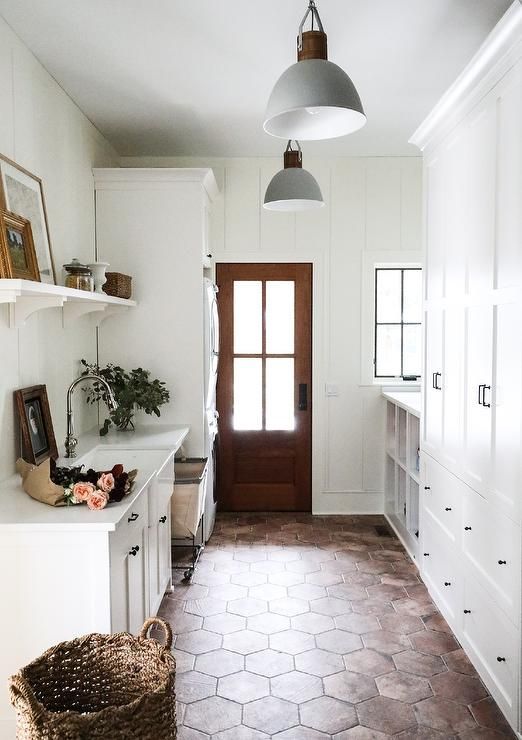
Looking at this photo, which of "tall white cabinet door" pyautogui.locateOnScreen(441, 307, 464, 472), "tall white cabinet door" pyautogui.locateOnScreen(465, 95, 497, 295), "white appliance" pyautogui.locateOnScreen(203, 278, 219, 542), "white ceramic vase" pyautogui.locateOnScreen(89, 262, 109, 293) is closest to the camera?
"tall white cabinet door" pyautogui.locateOnScreen(465, 95, 497, 295)

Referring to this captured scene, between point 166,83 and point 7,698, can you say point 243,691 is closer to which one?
point 7,698

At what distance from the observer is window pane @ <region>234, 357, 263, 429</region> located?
5258mm

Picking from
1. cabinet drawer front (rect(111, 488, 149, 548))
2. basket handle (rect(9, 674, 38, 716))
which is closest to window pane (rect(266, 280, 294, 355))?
cabinet drawer front (rect(111, 488, 149, 548))

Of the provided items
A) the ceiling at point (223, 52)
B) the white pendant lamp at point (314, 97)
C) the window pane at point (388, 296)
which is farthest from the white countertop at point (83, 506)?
the window pane at point (388, 296)

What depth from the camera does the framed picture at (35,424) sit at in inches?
115

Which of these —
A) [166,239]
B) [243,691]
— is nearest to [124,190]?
[166,239]

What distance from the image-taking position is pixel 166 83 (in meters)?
3.58

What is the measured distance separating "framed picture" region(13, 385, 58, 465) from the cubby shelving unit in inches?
83.9

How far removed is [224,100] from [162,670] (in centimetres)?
315

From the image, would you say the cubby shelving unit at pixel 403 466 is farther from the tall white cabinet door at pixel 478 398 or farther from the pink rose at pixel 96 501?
the pink rose at pixel 96 501

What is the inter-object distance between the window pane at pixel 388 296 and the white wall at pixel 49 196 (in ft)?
7.52

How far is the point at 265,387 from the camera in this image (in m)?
5.27

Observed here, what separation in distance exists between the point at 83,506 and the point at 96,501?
0.31 ft

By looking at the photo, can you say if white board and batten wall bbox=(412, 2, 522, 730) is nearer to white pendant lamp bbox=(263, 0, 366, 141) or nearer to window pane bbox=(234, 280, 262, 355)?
white pendant lamp bbox=(263, 0, 366, 141)
